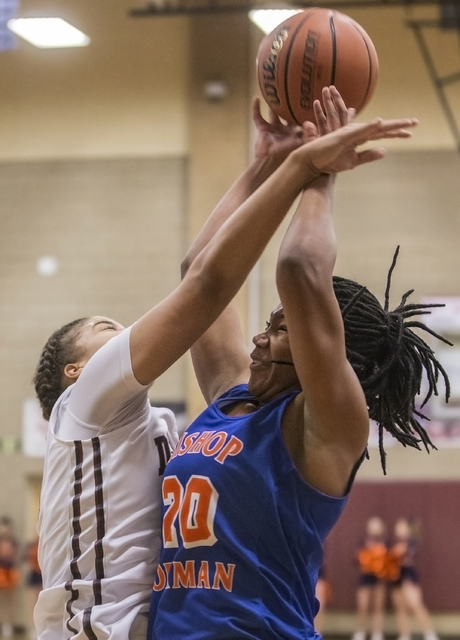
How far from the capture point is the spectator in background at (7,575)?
36.0ft

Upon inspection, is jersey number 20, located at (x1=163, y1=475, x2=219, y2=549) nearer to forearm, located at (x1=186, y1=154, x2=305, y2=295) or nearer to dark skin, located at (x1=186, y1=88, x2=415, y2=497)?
dark skin, located at (x1=186, y1=88, x2=415, y2=497)

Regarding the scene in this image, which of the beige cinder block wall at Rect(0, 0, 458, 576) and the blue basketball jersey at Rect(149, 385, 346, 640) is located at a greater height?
the beige cinder block wall at Rect(0, 0, 458, 576)

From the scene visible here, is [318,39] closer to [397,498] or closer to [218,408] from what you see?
[218,408]

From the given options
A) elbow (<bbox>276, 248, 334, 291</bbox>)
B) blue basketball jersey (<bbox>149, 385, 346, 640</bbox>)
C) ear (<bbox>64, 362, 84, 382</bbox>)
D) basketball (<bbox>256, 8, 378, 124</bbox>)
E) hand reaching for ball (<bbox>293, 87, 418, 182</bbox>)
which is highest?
basketball (<bbox>256, 8, 378, 124</bbox>)

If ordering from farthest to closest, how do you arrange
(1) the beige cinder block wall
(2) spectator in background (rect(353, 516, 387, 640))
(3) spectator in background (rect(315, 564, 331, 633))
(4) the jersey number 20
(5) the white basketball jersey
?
(1) the beige cinder block wall
(2) spectator in background (rect(353, 516, 387, 640))
(3) spectator in background (rect(315, 564, 331, 633))
(5) the white basketball jersey
(4) the jersey number 20

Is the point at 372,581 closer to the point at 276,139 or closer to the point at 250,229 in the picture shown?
the point at 276,139

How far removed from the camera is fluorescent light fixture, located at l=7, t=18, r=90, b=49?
32.0 feet

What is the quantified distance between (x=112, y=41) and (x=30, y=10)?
1.00m

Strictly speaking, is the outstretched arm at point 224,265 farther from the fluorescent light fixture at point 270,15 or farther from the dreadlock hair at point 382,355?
the fluorescent light fixture at point 270,15

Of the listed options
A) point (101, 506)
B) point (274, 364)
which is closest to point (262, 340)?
point (274, 364)

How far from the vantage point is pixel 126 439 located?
98.5 inches

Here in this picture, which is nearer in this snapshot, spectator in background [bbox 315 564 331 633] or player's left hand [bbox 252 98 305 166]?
player's left hand [bbox 252 98 305 166]

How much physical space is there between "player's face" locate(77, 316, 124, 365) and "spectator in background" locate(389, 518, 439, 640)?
8.34m

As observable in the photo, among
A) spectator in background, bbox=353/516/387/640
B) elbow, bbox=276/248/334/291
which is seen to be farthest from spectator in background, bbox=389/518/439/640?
elbow, bbox=276/248/334/291
